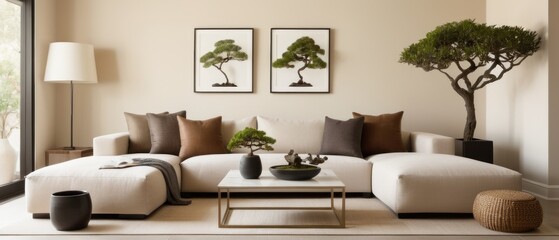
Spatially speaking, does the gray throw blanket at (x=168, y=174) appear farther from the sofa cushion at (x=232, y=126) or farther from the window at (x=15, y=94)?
the window at (x=15, y=94)

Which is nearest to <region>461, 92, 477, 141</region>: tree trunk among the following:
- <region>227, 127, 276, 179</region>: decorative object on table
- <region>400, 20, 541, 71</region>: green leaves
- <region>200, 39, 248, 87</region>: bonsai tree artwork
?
<region>400, 20, 541, 71</region>: green leaves

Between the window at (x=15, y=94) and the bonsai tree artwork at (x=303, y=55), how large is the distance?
285cm

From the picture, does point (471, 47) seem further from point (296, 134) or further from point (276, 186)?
point (276, 186)

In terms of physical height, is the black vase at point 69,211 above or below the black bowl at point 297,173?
below

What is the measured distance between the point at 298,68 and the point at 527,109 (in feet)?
8.52

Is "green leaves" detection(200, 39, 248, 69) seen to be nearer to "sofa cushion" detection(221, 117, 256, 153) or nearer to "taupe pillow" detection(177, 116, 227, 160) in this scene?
"sofa cushion" detection(221, 117, 256, 153)

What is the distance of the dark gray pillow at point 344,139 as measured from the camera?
5.29 m

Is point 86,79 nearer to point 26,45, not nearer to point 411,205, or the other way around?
point 26,45

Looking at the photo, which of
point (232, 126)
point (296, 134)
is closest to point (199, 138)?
point (232, 126)

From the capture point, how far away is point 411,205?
398 cm

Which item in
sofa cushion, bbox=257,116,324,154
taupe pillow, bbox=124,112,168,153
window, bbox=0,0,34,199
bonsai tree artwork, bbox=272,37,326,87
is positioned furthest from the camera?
bonsai tree artwork, bbox=272,37,326,87

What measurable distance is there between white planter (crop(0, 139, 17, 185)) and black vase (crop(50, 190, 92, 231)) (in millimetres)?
1997

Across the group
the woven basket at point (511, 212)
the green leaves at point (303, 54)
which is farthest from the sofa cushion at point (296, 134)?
the woven basket at point (511, 212)

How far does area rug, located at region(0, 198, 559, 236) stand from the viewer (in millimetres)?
3566
